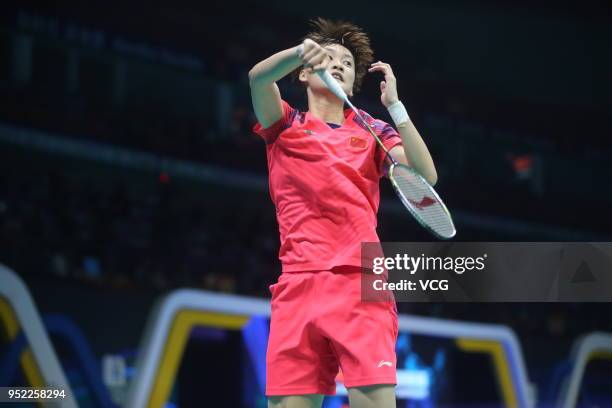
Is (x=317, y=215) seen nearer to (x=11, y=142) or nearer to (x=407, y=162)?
(x=407, y=162)

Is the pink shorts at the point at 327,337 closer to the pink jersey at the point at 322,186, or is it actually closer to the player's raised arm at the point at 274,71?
the pink jersey at the point at 322,186

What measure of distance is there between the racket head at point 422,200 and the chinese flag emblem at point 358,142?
12cm

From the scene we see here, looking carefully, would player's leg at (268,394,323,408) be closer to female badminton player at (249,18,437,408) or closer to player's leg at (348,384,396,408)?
female badminton player at (249,18,437,408)

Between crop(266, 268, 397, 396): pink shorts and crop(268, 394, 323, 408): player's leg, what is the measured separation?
1 cm

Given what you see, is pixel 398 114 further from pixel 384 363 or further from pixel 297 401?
pixel 297 401

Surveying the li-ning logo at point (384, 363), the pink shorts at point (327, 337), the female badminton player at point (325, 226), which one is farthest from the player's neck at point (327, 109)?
the li-ning logo at point (384, 363)

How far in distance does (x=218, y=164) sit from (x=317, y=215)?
28.6ft

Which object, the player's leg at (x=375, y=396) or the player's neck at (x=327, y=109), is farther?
the player's neck at (x=327, y=109)

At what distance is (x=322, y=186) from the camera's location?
212cm

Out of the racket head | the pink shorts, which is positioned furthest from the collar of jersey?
the pink shorts

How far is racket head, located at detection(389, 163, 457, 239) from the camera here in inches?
84.0

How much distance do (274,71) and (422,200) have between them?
531 mm

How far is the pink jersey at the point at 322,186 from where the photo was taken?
2092 mm

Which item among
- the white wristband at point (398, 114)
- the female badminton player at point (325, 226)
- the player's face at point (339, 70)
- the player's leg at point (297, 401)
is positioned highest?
the player's face at point (339, 70)
